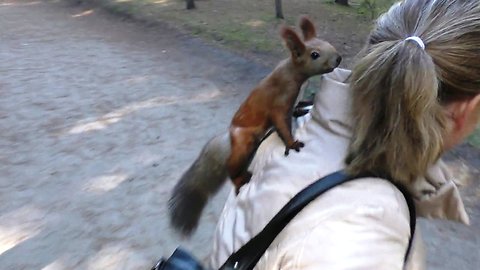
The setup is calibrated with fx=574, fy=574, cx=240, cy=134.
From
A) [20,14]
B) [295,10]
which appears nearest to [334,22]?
[295,10]

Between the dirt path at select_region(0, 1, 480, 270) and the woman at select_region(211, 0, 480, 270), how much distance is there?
2340 mm

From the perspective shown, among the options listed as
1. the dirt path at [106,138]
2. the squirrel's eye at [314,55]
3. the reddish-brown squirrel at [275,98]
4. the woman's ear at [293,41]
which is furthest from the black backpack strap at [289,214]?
the dirt path at [106,138]

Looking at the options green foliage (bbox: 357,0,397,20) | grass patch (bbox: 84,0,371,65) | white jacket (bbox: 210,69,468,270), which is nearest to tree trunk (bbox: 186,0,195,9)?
grass patch (bbox: 84,0,371,65)

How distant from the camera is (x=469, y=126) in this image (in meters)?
1.22

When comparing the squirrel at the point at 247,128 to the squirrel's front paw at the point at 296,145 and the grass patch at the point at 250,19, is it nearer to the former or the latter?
the squirrel's front paw at the point at 296,145

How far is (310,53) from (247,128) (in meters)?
0.35

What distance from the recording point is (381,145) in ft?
3.60

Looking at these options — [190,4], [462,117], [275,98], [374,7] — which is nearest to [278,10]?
[374,7]

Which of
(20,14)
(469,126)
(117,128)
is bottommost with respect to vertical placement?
(20,14)

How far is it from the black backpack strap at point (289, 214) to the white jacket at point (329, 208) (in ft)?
0.04

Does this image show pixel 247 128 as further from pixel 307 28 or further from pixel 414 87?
pixel 414 87

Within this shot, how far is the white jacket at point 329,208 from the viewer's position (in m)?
0.98

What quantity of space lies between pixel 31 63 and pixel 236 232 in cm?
741

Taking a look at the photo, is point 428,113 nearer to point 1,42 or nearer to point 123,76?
point 123,76
